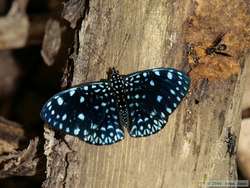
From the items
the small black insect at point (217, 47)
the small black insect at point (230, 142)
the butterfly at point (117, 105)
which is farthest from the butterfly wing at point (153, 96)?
the small black insect at point (230, 142)

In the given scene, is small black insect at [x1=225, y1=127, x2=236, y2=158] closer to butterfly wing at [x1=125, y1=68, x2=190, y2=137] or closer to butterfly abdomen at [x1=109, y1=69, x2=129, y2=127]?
butterfly wing at [x1=125, y1=68, x2=190, y2=137]

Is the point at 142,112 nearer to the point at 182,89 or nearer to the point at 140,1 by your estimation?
the point at 182,89

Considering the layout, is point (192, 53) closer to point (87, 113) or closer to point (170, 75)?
point (170, 75)

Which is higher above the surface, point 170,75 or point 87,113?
point 170,75

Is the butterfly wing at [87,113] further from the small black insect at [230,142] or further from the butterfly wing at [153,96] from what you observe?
the small black insect at [230,142]

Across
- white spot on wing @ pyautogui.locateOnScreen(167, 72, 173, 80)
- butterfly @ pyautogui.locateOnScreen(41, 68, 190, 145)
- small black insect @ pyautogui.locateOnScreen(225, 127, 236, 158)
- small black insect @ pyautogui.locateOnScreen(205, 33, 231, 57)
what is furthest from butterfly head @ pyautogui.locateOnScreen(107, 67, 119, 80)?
small black insect @ pyautogui.locateOnScreen(225, 127, 236, 158)

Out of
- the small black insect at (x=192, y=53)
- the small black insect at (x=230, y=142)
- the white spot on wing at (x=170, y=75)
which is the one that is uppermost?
the small black insect at (x=192, y=53)

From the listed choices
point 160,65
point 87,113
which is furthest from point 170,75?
point 87,113
